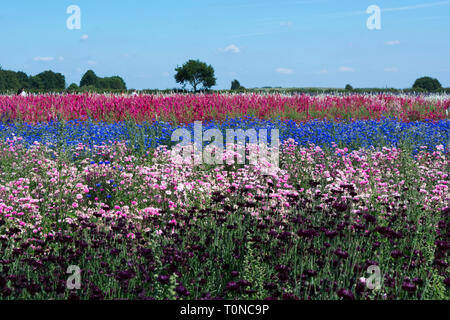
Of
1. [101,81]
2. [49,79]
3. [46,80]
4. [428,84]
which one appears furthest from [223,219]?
[101,81]

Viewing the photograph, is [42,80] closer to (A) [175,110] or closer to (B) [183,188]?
(A) [175,110]

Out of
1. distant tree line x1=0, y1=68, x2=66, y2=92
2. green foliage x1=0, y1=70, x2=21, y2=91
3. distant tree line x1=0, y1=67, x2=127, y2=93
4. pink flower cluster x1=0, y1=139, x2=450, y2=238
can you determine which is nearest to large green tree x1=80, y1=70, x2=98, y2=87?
distant tree line x1=0, y1=67, x2=127, y2=93

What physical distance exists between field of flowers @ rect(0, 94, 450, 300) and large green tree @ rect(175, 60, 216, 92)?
4693cm

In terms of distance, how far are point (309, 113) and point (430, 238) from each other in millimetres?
10019

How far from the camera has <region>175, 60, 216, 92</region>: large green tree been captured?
58078 millimetres

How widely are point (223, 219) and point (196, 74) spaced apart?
5684 centimetres

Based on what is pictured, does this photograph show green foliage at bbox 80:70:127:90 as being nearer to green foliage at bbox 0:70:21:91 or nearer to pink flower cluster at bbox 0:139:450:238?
green foliage at bbox 0:70:21:91

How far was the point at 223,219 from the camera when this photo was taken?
12.9ft

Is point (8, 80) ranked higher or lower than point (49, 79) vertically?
lower

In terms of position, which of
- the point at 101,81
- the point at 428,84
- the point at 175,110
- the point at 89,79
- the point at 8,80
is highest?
the point at 89,79

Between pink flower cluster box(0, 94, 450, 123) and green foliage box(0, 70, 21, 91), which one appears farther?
green foliage box(0, 70, 21, 91)

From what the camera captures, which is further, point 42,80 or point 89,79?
point 89,79
